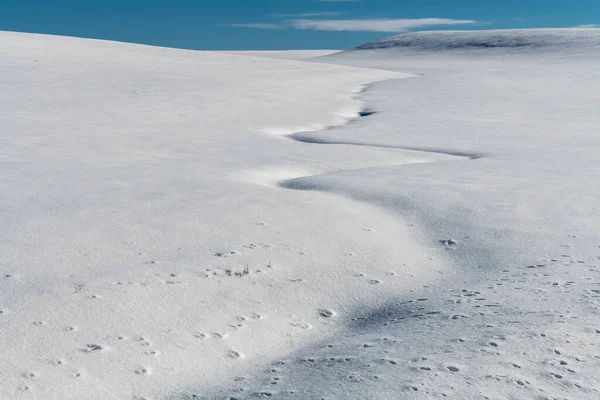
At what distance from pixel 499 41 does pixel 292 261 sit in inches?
1343

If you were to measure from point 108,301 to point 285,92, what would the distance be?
1004cm

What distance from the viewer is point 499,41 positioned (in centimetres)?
3531

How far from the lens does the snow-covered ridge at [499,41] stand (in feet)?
109

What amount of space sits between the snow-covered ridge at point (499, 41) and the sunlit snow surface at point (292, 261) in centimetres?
2647

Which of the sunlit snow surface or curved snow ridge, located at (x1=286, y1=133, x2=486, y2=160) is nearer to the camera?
the sunlit snow surface

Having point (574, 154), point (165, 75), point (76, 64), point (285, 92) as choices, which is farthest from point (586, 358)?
point (76, 64)

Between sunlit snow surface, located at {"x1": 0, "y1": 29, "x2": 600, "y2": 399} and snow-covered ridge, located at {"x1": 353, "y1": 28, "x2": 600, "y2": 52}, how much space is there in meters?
26.5

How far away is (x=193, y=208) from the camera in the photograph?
4.58 m

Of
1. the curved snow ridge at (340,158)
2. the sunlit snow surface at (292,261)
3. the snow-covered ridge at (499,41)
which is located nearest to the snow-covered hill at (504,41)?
the snow-covered ridge at (499,41)

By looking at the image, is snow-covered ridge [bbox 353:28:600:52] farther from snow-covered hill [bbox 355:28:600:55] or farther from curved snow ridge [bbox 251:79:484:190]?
curved snow ridge [bbox 251:79:484:190]

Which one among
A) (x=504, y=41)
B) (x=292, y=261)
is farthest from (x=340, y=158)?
(x=504, y=41)

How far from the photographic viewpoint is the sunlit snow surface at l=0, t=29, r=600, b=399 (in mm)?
2596

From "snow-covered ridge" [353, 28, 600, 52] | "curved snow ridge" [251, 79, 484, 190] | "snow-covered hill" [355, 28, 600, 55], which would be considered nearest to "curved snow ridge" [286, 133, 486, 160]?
"curved snow ridge" [251, 79, 484, 190]

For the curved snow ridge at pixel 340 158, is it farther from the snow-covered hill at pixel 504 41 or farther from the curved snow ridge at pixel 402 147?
the snow-covered hill at pixel 504 41
